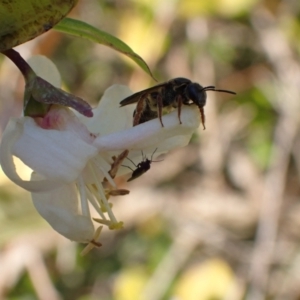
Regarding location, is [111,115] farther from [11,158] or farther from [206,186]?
[206,186]

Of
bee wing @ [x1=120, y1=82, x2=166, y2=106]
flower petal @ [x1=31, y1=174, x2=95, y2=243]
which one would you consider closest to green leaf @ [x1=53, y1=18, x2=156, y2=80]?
bee wing @ [x1=120, y1=82, x2=166, y2=106]

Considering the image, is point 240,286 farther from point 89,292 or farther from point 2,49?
point 2,49

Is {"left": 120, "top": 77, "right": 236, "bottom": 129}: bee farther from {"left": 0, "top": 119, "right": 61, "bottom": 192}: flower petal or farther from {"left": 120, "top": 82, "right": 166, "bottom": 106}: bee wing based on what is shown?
{"left": 0, "top": 119, "right": 61, "bottom": 192}: flower petal

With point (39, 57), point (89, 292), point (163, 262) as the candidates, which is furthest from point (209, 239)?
point (39, 57)

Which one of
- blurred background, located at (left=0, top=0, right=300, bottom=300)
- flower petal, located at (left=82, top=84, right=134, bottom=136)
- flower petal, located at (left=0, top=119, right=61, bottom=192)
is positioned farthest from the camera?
blurred background, located at (left=0, top=0, right=300, bottom=300)

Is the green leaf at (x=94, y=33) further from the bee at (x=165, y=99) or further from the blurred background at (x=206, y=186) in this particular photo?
the blurred background at (x=206, y=186)

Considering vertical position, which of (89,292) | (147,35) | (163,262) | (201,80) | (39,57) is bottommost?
(89,292)
